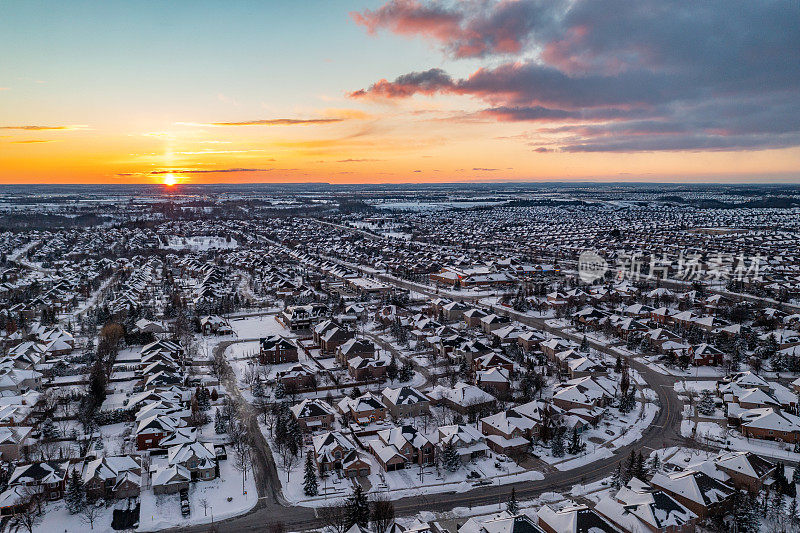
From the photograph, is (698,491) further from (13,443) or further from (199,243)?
(199,243)

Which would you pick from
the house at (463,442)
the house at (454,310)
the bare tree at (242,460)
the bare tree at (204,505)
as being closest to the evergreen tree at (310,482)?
the bare tree at (242,460)

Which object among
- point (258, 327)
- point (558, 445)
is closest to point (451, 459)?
point (558, 445)

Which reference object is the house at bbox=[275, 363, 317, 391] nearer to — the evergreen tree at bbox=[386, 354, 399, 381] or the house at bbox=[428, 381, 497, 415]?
the evergreen tree at bbox=[386, 354, 399, 381]

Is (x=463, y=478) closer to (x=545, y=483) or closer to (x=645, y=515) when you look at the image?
(x=545, y=483)

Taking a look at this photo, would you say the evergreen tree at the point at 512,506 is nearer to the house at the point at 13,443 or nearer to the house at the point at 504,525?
the house at the point at 504,525

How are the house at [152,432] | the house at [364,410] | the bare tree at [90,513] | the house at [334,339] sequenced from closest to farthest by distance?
the bare tree at [90,513]
the house at [152,432]
the house at [364,410]
the house at [334,339]

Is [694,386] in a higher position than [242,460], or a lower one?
higher

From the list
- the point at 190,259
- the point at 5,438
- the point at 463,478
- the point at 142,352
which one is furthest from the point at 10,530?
the point at 190,259
